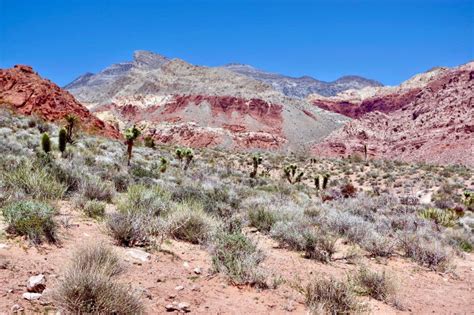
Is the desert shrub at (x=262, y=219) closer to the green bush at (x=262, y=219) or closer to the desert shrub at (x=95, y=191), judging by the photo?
the green bush at (x=262, y=219)

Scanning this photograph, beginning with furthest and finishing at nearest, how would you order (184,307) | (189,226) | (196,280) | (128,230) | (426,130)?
(426,130) → (189,226) → (128,230) → (196,280) → (184,307)

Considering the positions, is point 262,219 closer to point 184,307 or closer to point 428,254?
point 428,254

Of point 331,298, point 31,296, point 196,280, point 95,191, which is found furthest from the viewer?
point 95,191

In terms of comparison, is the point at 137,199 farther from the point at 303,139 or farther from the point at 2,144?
the point at 303,139

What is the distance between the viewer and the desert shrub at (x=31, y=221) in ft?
17.2

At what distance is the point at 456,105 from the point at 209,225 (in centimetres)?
5827

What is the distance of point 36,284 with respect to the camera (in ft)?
12.8

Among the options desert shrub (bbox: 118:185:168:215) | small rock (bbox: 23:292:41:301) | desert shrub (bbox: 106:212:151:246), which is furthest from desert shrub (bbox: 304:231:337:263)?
small rock (bbox: 23:292:41:301)

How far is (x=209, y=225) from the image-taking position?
745 cm

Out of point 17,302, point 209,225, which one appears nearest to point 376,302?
point 209,225

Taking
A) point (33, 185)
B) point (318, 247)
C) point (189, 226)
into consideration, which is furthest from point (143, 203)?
point (318, 247)

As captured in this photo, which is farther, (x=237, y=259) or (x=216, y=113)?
(x=216, y=113)

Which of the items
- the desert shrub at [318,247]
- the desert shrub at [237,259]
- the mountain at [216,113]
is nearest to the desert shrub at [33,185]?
the desert shrub at [237,259]

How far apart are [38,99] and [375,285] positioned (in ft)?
118
